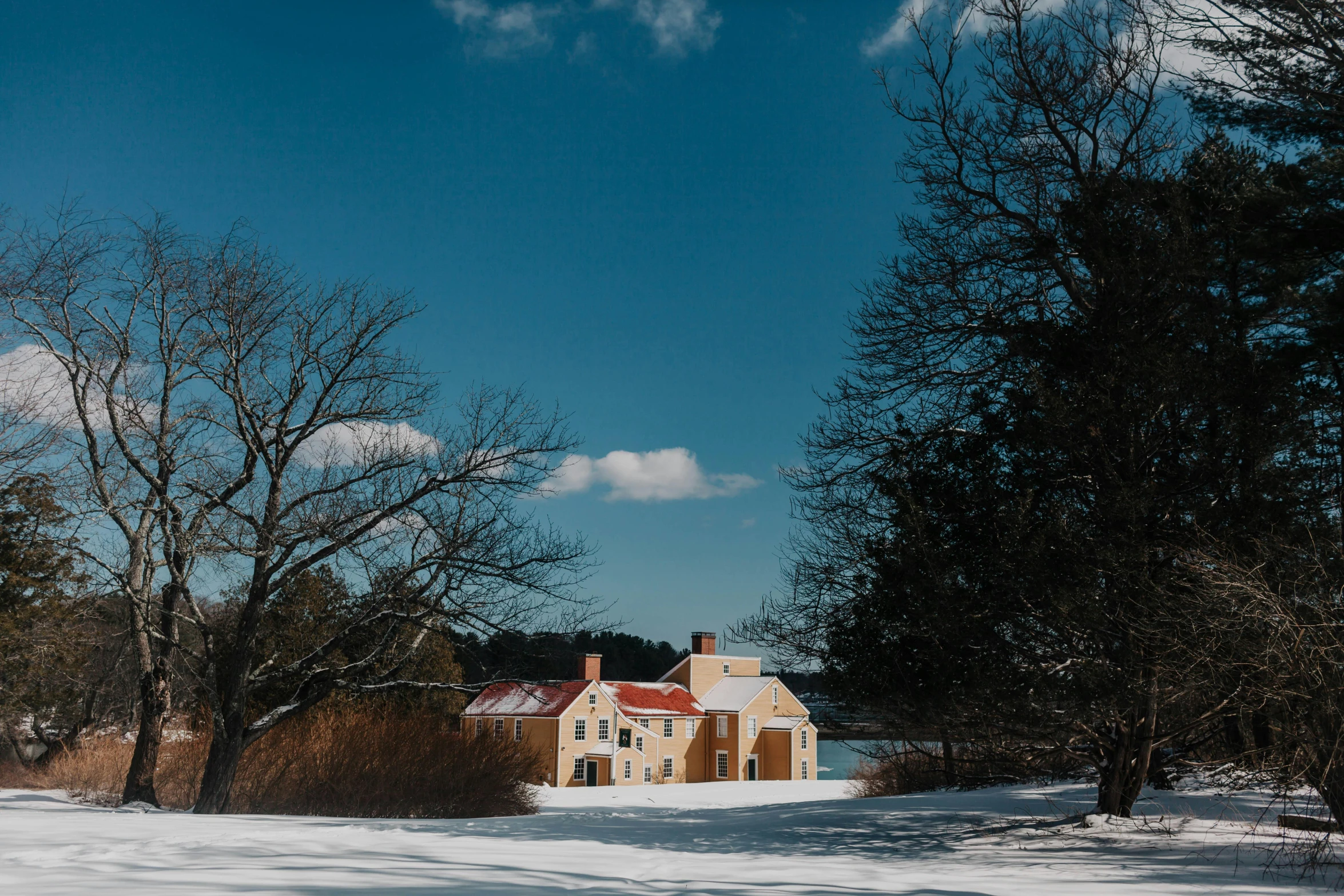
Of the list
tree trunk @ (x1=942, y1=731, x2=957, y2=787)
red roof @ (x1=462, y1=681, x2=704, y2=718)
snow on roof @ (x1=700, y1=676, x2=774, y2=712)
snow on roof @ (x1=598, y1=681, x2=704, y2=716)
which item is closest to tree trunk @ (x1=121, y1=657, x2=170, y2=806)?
tree trunk @ (x1=942, y1=731, x2=957, y2=787)

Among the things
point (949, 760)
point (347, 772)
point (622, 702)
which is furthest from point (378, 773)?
point (622, 702)

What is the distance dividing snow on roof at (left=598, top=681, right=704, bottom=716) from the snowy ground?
31.5 metres

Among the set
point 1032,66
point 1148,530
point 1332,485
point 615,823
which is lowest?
point 615,823

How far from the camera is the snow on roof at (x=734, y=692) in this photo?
1829 inches

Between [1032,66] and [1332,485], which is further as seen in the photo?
[1032,66]

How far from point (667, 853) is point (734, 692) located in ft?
134

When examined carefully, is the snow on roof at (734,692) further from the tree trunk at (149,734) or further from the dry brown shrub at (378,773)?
the tree trunk at (149,734)

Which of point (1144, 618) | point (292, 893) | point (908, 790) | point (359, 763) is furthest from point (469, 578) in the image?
point (908, 790)

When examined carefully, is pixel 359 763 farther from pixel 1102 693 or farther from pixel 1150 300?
pixel 1150 300

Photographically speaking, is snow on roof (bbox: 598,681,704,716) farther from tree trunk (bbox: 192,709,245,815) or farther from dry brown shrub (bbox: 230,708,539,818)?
tree trunk (bbox: 192,709,245,815)

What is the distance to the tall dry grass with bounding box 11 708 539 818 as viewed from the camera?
1378cm

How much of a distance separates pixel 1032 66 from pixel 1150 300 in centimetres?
455

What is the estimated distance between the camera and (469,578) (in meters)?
13.2

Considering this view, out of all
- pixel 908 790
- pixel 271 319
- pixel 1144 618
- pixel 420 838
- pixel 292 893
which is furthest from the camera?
pixel 908 790
